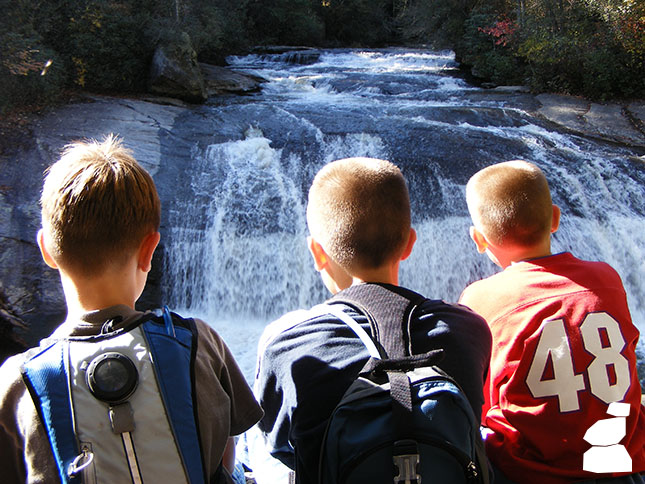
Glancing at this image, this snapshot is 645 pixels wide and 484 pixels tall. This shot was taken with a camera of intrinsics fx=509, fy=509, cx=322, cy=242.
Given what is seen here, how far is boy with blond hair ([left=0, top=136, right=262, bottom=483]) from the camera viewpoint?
1353mm

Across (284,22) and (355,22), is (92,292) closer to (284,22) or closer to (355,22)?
(284,22)

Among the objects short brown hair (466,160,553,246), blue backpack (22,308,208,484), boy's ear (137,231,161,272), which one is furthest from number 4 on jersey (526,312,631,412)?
boy's ear (137,231,161,272)

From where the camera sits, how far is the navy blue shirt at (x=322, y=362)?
1.30m

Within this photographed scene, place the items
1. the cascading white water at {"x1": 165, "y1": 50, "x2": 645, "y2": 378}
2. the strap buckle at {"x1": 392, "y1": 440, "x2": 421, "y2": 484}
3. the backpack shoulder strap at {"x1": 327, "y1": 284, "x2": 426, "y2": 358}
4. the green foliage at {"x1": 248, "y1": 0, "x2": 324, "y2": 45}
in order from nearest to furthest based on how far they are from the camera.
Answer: the strap buckle at {"x1": 392, "y1": 440, "x2": 421, "y2": 484}, the backpack shoulder strap at {"x1": 327, "y1": 284, "x2": 426, "y2": 358}, the cascading white water at {"x1": 165, "y1": 50, "x2": 645, "y2": 378}, the green foliage at {"x1": 248, "y1": 0, "x2": 324, "y2": 45}

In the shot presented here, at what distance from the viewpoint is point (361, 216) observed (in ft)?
5.19

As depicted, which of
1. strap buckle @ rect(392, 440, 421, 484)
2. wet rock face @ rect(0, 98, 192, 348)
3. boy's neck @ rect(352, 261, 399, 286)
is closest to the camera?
strap buckle @ rect(392, 440, 421, 484)

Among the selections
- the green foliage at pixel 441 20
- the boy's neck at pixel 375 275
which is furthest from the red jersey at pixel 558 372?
the green foliage at pixel 441 20

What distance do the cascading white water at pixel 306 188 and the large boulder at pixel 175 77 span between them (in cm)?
111

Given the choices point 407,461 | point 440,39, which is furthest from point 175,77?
point 407,461

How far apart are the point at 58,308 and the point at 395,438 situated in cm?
459

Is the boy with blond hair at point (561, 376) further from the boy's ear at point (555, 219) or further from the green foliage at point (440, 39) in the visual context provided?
the green foliage at point (440, 39)

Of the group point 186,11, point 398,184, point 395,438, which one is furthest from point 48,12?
point 395,438

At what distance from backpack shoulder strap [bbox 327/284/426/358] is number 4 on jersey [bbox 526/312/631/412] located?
582mm

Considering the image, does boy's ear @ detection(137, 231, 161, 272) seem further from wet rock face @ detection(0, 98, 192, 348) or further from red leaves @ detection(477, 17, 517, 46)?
red leaves @ detection(477, 17, 517, 46)
